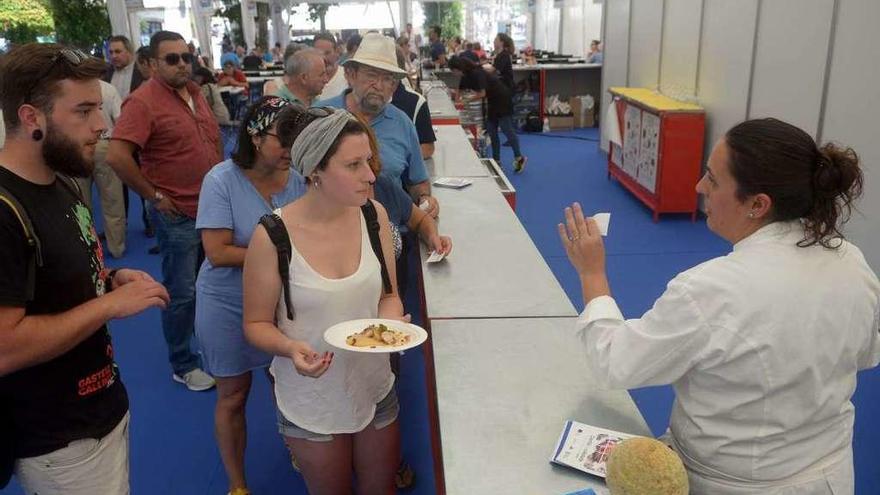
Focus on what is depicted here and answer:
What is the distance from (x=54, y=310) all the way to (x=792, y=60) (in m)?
5.56

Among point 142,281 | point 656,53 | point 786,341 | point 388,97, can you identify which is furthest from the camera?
point 656,53

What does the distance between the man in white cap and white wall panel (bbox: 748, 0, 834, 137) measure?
347 centimetres

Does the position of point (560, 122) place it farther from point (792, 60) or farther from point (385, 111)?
point (385, 111)

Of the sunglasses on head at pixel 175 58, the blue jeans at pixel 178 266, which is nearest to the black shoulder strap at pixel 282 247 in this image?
the blue jeans at pixel 178 266

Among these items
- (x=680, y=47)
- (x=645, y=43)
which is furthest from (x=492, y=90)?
(x=680, y=47)

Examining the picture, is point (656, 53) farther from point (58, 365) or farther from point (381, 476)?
point (58, 365)

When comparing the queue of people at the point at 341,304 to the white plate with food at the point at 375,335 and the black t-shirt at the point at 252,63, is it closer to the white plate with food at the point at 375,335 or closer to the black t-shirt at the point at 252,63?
the white plate with food at the point at 375,335

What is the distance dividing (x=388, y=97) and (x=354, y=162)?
139cm

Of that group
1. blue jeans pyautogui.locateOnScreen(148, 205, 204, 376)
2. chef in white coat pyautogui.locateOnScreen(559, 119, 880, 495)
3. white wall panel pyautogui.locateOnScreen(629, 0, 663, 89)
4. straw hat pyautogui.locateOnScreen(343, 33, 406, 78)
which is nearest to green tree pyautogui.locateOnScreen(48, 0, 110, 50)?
white wall panel pyautogui.locateOnScreen(629, 0, 663, 89)

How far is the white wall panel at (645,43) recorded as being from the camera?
8281 mm

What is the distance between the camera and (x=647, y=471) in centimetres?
128

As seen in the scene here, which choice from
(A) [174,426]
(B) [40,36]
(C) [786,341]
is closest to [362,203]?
(C) [786,341]

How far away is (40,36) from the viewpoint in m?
13.5

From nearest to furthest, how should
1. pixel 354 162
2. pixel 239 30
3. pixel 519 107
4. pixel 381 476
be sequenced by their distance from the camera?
pixel 354 162, pixel 381 476, pixel 519 107, pixel 239 30
